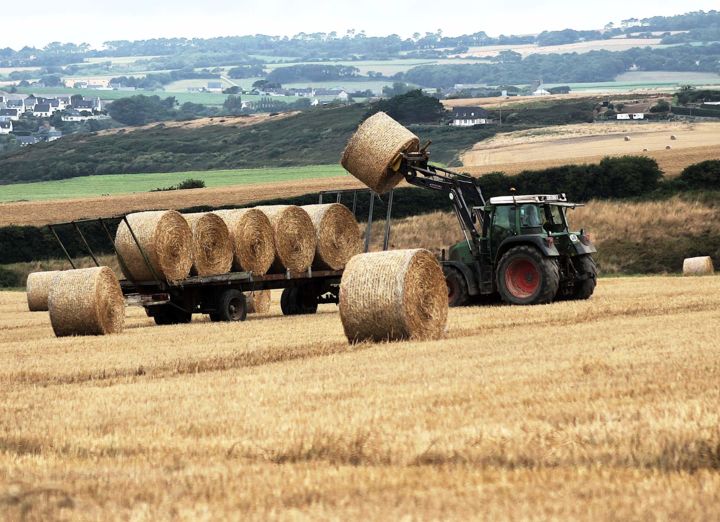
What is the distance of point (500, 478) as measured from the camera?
7.91 meters

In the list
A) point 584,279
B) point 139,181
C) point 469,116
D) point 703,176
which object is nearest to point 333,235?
point 584,279

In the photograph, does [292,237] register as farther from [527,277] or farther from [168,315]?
[527,277]

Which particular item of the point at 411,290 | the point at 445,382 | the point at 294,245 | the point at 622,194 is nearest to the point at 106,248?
the point at 622,194

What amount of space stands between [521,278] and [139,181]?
7296 cm

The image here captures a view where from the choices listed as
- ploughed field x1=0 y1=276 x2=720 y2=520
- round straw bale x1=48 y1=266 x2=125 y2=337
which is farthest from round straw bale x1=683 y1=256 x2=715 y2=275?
ploughed field x1=0 y1=276 x2=720 y2=520

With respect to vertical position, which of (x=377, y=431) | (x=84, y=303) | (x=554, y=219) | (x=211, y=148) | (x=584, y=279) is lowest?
(x=211, y=148)

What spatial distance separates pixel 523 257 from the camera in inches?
963

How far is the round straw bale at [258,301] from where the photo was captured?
1152 inches

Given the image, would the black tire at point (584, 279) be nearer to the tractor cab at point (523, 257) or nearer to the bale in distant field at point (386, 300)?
the tractor cab at point (523, 257)

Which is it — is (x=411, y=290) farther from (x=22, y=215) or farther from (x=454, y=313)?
(x=22, y=215)

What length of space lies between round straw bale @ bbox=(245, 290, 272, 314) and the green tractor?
533 cm

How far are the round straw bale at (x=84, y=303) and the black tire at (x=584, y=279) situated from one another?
28.9 feet

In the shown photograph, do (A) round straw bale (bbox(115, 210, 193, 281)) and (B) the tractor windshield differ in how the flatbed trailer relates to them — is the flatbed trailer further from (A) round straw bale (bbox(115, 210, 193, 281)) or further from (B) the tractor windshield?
(B) the tractor windshield

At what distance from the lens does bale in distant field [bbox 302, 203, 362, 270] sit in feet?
87.8
